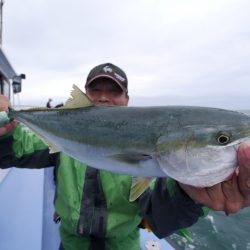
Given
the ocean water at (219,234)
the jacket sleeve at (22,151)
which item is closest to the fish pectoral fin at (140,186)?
the jacket sleeve at (22,151)

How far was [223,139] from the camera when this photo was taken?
61.0 inches

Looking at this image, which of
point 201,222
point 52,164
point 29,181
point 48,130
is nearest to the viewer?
point 48,130

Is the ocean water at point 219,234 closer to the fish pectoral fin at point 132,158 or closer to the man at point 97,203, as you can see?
the man at point 97,203

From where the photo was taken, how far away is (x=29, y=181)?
20.0 feet

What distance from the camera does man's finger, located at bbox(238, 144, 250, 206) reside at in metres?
1.44

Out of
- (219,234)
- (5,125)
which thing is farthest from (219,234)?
(5,125)

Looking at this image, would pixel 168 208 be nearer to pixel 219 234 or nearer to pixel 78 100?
pixel 78 100

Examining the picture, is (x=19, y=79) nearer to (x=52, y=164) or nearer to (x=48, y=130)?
(x=52, y=164)

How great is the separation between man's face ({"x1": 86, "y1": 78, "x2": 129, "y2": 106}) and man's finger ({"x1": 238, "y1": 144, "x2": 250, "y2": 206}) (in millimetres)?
1727

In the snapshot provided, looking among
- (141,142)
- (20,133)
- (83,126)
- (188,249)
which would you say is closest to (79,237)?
(20,133)

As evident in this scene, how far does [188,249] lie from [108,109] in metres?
4.54

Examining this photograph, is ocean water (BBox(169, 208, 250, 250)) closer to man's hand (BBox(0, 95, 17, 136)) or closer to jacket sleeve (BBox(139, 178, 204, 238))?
jacket sleeve (BBox(139, 178, 204, 238))

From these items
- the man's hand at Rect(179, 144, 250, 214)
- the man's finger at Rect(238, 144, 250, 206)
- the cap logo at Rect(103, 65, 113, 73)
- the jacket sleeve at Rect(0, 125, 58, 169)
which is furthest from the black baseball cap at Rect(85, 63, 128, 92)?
the man's finger at Rect(238, 144, 250, 206)

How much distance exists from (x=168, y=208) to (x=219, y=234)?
5.05m
